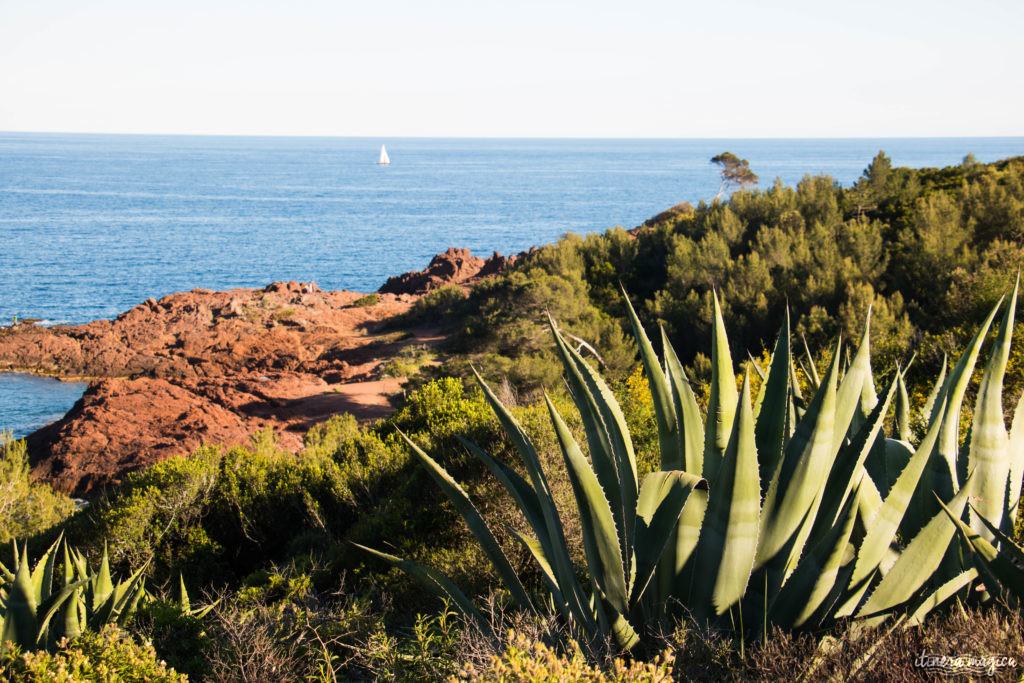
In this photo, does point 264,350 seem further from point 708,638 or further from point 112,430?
point 708,638

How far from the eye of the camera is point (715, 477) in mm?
2160

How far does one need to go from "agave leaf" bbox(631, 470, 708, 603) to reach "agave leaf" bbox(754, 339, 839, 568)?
22 cm

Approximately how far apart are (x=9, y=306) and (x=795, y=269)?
33565 mm

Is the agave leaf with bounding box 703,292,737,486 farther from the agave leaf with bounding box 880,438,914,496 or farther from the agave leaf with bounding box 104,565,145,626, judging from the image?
the agave leaf with bounding box 104,565,145,626

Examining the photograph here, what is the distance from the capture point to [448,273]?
35.1m

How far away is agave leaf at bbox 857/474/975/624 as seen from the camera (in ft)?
7.27

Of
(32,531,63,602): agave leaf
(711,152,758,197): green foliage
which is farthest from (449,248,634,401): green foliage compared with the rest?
(711,152,758,197): green foliage

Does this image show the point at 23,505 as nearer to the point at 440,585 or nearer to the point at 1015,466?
the point at 440,585

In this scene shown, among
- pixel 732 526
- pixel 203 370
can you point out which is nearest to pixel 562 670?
pixel 732 526

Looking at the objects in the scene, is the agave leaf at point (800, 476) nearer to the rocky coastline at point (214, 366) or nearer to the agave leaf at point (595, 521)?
the agave leaf at point (595, 521)

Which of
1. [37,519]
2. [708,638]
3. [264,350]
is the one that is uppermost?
[708,638]

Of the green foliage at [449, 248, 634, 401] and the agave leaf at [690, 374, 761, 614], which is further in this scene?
the green foliage at [449, 248, 634, 401]

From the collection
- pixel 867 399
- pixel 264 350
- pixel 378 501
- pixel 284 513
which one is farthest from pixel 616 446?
pixel 264 350

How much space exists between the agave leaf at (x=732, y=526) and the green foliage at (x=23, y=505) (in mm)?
8583
